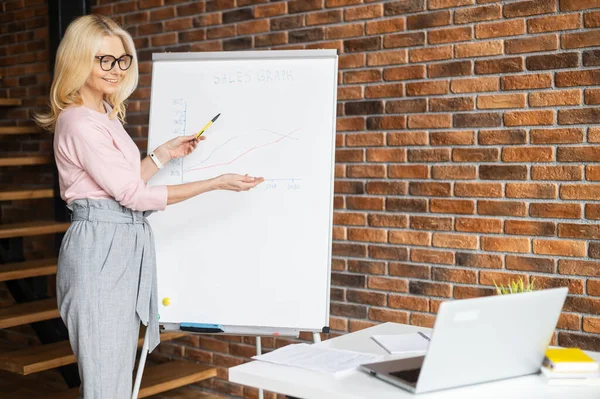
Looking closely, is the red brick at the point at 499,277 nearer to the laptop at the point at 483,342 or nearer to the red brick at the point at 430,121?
the red brick at the point at 430,121

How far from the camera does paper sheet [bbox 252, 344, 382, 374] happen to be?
173 centimetres

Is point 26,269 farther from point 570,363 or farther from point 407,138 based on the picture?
point 570,363

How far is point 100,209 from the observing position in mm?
2436

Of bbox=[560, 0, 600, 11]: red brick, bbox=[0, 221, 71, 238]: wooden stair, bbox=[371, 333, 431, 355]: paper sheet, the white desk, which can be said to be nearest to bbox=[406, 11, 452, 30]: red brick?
bbox=[560, 0, 600, 11]: red brick

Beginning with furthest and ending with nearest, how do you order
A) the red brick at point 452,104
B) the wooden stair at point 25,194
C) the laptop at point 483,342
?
the wooden stair at point 25,194, the red brick at point 452,104, the laptop at point 483,342

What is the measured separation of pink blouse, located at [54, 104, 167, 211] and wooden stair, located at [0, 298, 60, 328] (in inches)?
52.7

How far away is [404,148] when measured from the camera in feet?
10.5

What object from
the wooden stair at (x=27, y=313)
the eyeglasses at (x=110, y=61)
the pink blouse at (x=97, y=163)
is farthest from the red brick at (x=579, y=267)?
the wooden stair at (x=27, y=313)

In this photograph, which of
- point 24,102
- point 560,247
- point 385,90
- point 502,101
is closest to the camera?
point 560,247

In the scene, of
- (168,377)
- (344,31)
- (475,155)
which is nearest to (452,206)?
(475,155)

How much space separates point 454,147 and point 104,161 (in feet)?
4.68

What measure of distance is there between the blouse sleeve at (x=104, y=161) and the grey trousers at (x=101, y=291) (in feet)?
0.28

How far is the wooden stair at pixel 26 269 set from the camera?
371 centimetres

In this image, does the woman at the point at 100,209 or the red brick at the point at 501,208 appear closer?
the woman at the point at 100,209
